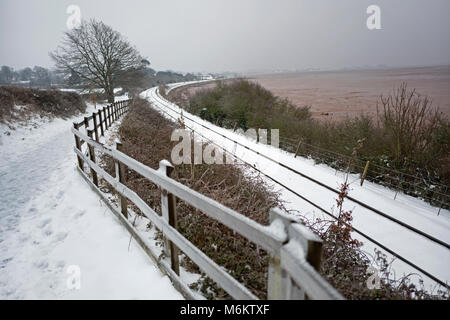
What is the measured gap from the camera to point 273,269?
146 cm

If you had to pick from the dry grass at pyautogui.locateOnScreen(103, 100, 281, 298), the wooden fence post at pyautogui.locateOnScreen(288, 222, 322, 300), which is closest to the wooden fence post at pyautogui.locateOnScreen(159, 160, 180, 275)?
the dry grass at pyautogui.locateOnScreen(103, 100, 281, 298)

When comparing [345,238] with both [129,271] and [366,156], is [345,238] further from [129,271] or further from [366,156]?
[366,156]

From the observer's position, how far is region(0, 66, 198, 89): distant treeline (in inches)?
1266

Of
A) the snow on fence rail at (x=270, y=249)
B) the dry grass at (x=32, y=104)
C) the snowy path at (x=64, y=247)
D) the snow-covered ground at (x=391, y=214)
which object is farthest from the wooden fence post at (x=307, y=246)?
the dry grass at (x=32, y=104)

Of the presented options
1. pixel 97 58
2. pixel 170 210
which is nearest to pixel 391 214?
pixel 170 210

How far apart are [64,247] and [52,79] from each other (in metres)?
126

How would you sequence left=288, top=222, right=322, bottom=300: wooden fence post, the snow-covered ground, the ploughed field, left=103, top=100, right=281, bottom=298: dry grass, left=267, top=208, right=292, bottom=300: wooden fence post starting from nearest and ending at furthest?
left=288, top=222, right=322, bottom=300: wooden fence post, left=267, top=208, right=292, bottom=300: wooden fence post, left=103, top=100, right=281, bottom=298: dry grass, the snow-covered ground, the ploughed field

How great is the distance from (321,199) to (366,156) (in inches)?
228

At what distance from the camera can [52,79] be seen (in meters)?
103

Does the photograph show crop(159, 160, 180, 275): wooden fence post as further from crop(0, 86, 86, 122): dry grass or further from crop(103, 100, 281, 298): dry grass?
crop(0, 86, 86, 122): dry grass

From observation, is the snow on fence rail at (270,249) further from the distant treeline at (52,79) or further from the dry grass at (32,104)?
the distant treeline at (52,79)

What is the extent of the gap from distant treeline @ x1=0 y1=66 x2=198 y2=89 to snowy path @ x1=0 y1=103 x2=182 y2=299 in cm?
3100

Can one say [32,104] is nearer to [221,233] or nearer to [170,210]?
[221,233]
